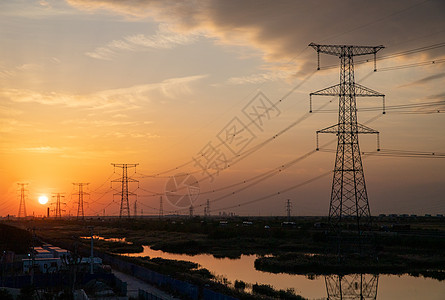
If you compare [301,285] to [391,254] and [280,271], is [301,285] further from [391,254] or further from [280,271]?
[391,254]

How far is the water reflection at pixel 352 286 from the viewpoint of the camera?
39.6m

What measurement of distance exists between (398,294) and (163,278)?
2078 centimetres

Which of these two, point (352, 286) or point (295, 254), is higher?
point (295, 254)

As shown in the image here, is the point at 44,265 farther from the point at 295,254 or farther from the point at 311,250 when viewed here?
the point at 311,250

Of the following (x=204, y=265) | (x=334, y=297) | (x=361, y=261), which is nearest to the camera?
(x=334, y=297)

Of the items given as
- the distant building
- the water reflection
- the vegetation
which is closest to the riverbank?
the vegetation

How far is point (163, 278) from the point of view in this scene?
36.3m

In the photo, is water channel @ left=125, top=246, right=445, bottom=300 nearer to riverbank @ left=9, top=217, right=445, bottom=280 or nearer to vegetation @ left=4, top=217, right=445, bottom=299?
vegetation @ left=4, top=217, right=445, bottom=299

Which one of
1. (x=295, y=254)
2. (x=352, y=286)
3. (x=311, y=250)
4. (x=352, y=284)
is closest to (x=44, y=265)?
(x=352, y=286)

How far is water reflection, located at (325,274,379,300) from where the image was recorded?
130ft

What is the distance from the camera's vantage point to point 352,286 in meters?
43.0

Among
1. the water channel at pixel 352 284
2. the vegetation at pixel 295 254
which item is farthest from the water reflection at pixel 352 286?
the vegetation at pixel 295 254

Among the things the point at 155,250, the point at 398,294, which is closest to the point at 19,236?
the point at 155,250

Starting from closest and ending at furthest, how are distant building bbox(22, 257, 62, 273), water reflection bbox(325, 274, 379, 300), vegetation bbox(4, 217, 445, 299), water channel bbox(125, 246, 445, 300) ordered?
water reflection bbox(325, 274, 379, 300) < water channel bbox(125, 246, 445, 300) < distant building bbox(22, 257, 62, 273) < vegetation bbox(4, 217, 445, 299)
